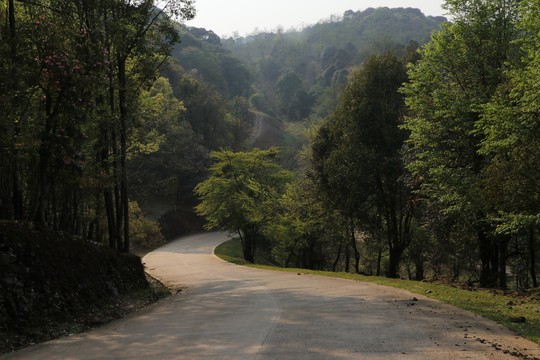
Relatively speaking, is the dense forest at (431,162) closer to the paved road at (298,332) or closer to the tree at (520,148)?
the tree at (520,148)

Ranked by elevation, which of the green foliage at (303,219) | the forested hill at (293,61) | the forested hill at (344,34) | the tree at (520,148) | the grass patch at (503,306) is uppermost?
the forested hill at (344,34)

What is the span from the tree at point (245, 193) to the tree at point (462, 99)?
16.2m

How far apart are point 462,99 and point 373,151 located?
6.15 metres

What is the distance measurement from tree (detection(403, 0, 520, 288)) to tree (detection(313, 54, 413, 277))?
2987 millimetres

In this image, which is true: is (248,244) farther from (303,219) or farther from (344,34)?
(344,34)

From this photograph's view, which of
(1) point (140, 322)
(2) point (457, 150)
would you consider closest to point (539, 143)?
(2) point (457, 150)

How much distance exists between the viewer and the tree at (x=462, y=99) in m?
17.6

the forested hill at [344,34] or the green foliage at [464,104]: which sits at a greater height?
the forested hill at [344,34]

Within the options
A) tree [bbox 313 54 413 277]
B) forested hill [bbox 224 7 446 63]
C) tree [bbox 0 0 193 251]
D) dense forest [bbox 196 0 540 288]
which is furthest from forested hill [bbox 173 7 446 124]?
tree [bbox 0 0 193 251]

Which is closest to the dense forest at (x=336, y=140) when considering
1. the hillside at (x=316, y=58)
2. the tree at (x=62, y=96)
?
the tree at (x=62, y=96)

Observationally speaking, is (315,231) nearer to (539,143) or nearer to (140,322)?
(539,143)

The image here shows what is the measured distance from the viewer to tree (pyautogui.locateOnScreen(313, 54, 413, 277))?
23031 millimetres

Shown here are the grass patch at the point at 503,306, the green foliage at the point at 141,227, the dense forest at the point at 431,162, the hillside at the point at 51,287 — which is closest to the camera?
the grass patch at the point at 503,306

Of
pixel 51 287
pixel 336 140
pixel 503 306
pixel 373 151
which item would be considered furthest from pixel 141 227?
pixel 503 306
